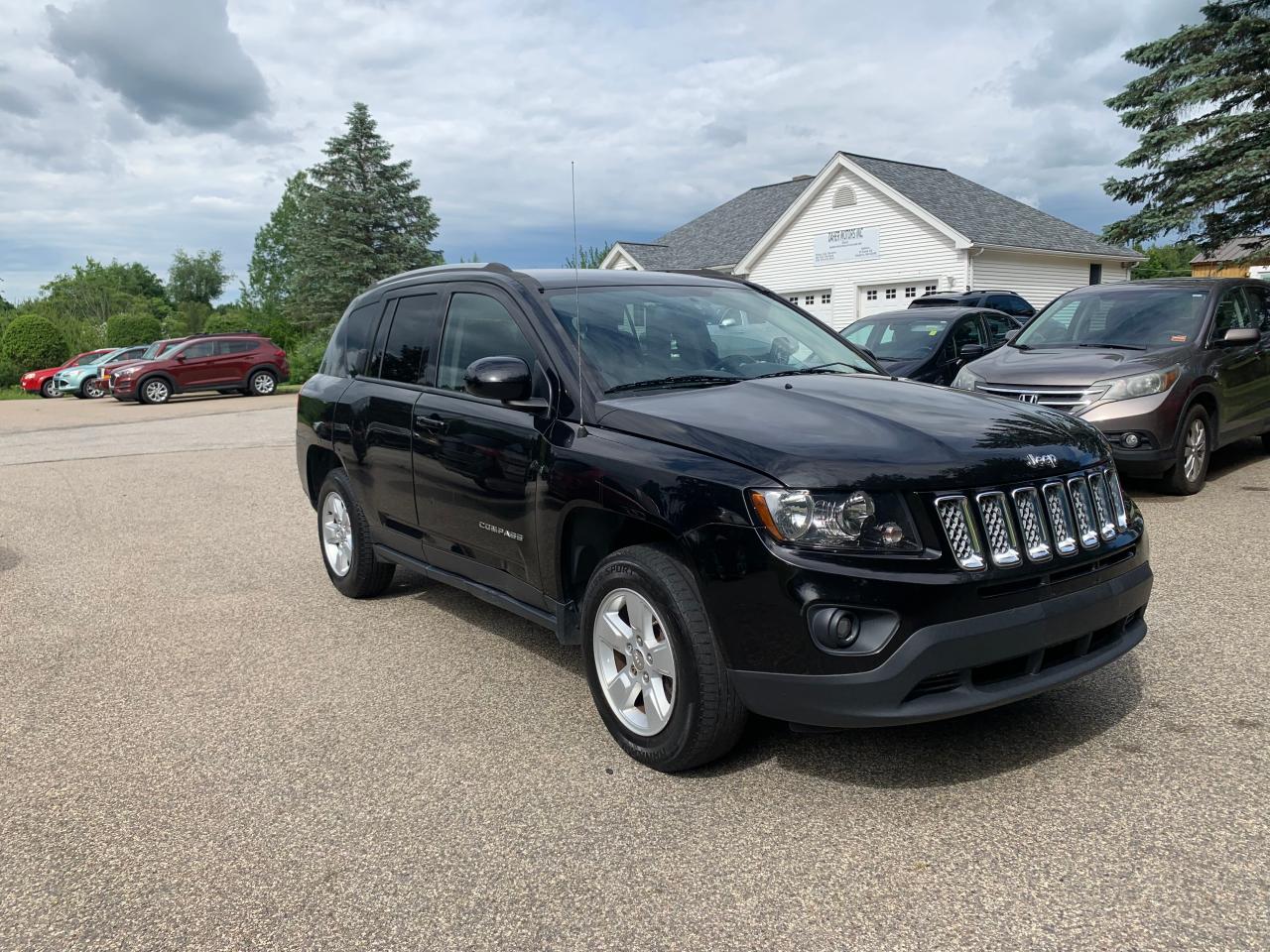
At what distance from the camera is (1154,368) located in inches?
316

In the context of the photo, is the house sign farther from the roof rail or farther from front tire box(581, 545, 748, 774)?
front tire box(581, 545, 748, 774)

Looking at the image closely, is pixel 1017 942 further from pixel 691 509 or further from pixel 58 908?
pixel 58 908

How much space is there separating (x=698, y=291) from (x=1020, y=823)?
9.29ft

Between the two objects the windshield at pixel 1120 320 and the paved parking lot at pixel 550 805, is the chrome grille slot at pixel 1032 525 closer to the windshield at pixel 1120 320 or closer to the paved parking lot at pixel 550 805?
the paved parking lot at pixel 550 805

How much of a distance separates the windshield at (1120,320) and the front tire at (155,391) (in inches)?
1025

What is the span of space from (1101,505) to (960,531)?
0.81 meters

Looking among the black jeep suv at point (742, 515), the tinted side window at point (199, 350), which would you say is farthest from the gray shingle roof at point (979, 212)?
the black jeep suv at point (742, 515)

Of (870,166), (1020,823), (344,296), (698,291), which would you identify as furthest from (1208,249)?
(344,296)

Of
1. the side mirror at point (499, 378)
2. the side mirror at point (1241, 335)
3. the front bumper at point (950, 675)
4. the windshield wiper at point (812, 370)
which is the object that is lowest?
the front bumper at point (950, 675)

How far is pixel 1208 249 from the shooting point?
21.7 meters

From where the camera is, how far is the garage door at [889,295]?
30.7 meters

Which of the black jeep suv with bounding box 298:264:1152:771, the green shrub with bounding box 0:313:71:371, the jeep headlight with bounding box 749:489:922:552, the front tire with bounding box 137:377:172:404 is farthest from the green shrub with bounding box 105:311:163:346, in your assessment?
the jeep headlight with bounding box 749:489:922:552

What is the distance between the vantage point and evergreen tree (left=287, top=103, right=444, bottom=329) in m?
45.4

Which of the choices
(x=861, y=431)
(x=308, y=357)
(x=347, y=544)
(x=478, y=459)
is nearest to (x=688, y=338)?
(x=478, y=459)
